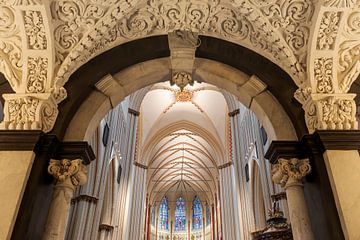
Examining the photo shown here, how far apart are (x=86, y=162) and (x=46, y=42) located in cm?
153

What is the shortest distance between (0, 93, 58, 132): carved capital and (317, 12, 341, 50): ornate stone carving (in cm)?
326

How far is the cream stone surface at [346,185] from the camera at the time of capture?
116 inches

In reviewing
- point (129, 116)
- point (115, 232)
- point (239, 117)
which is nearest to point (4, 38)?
point (115, 232)

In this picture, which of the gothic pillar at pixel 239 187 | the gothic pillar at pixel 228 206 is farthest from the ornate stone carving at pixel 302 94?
the gothic pillar at pixel 228 206

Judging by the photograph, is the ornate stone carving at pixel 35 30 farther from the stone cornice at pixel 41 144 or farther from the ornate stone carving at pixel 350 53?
the ornate stone carving at pixel 350 53

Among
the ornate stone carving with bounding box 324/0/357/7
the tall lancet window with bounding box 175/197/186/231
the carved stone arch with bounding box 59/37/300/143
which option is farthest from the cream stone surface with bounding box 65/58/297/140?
the tall lancet window with bounding box 175/197/186/231

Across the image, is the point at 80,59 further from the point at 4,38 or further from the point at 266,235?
the point at 266,235

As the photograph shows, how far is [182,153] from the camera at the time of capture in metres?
25.0

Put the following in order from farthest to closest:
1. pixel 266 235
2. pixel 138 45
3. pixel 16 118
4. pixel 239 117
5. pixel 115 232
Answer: pixel 239 117 < pixel 115 232 < pixel 266 235 < pixel 138 45 < pixel 16 118

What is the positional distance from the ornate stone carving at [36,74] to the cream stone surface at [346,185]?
10.9 ft

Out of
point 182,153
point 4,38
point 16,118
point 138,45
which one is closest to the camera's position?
point 16,118

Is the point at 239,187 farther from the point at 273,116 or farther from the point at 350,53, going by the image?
the point at 350,53

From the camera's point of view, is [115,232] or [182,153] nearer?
[115,232]

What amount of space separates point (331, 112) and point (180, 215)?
3139cm
